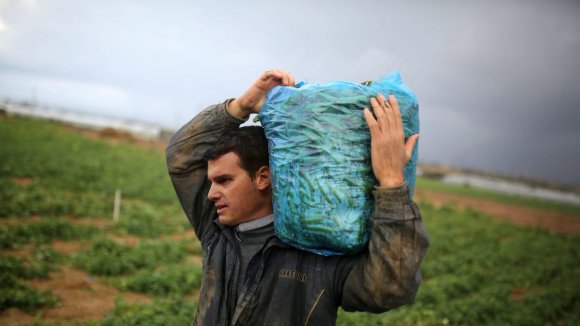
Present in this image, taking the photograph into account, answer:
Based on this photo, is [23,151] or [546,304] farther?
[23,151]

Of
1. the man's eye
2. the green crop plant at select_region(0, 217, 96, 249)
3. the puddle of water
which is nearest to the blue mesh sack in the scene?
the man's eye

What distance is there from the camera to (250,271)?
193cm

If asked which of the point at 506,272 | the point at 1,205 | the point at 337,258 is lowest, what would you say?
the point at 506,272

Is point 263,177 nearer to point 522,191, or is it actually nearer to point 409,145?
point 409,145

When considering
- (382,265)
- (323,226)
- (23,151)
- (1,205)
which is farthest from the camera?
(23,151)

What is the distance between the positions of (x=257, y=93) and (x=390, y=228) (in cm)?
95

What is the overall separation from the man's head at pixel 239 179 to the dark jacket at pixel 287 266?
0.50 feet

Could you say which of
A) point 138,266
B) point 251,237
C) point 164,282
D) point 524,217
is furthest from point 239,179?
point 524,217

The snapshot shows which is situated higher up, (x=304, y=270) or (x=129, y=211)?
(x=304, y=270)

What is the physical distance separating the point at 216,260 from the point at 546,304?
358 inches

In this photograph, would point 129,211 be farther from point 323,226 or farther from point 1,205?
point 323,226

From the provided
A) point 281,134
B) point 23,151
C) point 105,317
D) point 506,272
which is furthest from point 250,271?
point 23,151

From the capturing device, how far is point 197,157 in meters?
2.19

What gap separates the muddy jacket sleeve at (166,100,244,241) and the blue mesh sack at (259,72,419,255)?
1.64ft
